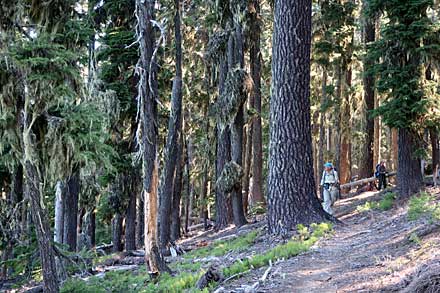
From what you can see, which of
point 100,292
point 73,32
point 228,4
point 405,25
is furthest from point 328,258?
point 228,4

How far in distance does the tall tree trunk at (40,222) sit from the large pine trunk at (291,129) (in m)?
4.67

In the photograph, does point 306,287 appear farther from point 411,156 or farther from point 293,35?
point 411,156

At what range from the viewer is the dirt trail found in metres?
5.30

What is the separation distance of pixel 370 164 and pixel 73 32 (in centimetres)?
1516

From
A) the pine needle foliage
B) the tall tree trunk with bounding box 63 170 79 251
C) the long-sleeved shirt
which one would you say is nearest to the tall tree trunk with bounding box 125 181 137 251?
the tall tree trunk with bounding box 63 170 79 251

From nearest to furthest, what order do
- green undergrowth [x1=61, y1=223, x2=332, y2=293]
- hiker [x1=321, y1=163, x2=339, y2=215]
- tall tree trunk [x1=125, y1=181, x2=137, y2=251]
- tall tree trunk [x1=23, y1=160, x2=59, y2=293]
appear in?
1. tall tree trunk [x1=23, y1=160, x2=59, y2=293]
2. green undergrowth [x1=61, y1=223, x2=332, y2=293]
3. hiker [x1=321, y1=163, x2=339, y2=215]
4. tall tree trunk [x1=125, y1=181, x2=137, y2=251]

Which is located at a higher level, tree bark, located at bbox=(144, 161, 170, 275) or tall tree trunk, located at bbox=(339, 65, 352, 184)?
tall tree trunk, located at bbox=(339, 65, 352, 184)

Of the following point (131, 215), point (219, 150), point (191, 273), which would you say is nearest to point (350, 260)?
point (191, 273)

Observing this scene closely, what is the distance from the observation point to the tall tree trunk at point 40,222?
7.13 m

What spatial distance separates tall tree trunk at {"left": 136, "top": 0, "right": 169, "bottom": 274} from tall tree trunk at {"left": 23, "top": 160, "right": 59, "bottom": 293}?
1712 mm

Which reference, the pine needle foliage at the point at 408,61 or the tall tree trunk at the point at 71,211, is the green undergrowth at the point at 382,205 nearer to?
the pine needle foliage at the point at 408,61

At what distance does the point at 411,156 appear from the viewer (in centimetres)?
1280

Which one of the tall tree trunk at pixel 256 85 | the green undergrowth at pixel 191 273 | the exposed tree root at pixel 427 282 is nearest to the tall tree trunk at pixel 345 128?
the tall tree trunk at pixel 256 85

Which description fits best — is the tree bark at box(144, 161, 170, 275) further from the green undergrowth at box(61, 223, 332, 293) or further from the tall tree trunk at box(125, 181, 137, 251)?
the tall tree trunk at box(125, 181, 137, 251)
